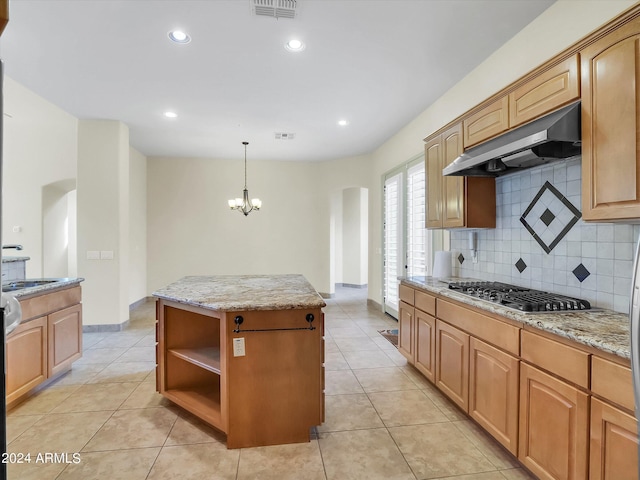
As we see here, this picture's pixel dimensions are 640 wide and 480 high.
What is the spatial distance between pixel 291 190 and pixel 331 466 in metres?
5.96

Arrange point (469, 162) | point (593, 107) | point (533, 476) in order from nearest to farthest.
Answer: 1. point (593, 107)
2. point (533, 476)
3. point (469, 162)

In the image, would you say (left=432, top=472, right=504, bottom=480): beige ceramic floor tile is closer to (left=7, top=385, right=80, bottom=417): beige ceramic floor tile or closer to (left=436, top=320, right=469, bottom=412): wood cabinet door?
(left=436, top=320, right=469, bottom=412): wood cabinet door

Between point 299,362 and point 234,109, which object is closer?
point 299,362

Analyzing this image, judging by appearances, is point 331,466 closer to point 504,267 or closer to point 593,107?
point 504,267

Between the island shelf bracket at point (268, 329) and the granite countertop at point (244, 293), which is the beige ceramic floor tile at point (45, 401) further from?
the island shelf bracket at point (268, 329)

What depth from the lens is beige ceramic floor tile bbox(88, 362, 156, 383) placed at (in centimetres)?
335

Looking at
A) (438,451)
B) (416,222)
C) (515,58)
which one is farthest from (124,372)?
(515,58)

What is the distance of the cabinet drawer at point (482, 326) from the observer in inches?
77.7

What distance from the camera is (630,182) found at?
1604 mm

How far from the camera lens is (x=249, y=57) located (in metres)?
3.14

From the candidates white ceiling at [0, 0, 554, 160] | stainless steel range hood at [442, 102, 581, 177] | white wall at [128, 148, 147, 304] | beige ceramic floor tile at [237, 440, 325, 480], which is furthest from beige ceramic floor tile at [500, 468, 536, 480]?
white wall at [128, 148, 147, 304]

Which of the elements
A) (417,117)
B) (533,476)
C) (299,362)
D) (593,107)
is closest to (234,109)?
(417,117)

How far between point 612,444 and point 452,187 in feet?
7.18

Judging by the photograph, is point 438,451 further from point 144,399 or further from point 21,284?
point 21,284
